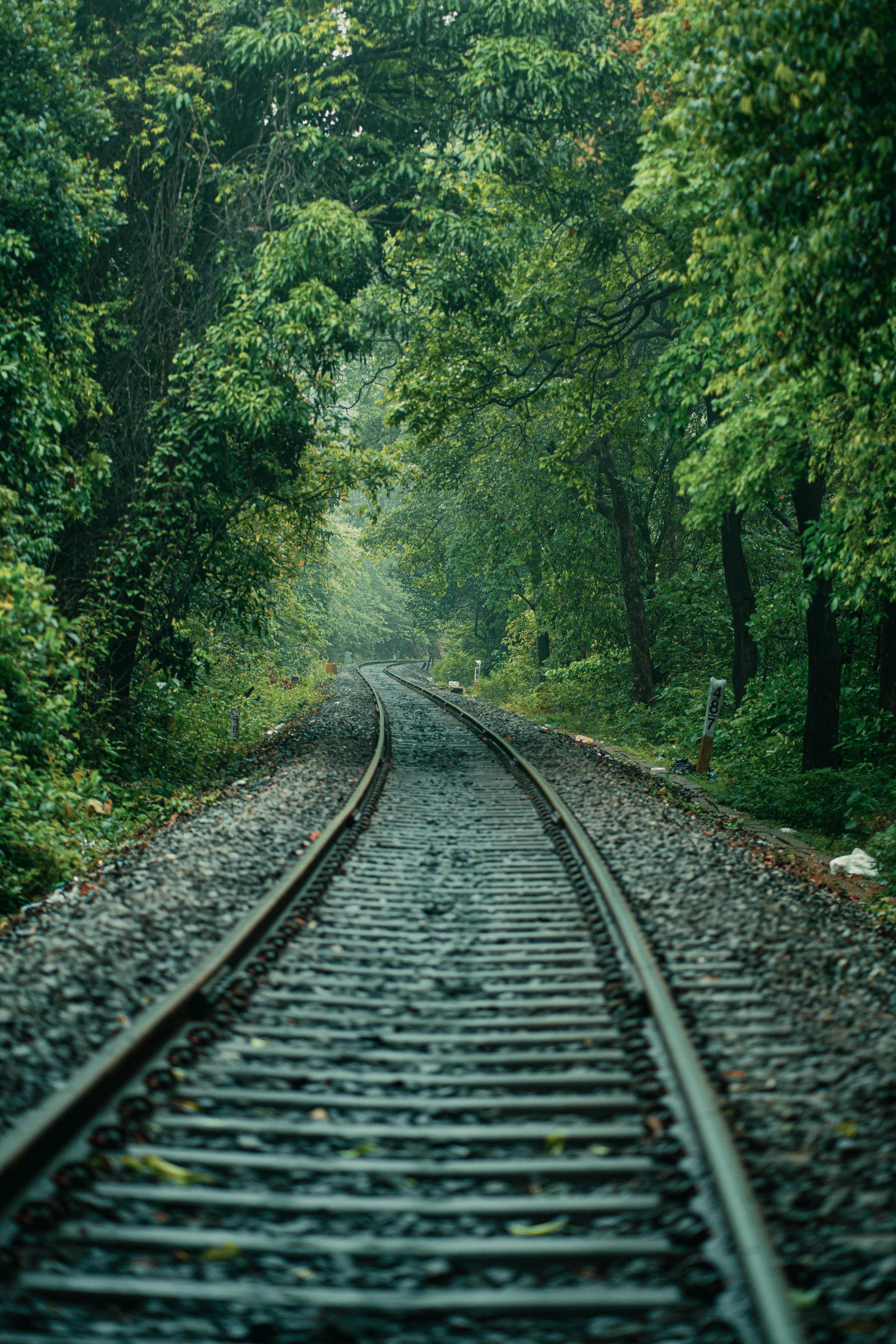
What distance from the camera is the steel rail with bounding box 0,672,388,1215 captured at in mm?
2721

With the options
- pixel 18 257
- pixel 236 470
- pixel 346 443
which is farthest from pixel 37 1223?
pixel 346 443

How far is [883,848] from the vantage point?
826 cm

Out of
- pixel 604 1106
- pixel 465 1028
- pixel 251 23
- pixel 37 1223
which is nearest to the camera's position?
pixel 37 1223

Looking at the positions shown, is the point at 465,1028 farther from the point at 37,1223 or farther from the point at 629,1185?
the point at 37,1223

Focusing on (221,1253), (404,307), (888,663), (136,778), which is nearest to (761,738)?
(888,663)

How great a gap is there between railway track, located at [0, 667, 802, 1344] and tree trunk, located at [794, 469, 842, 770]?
789 cm

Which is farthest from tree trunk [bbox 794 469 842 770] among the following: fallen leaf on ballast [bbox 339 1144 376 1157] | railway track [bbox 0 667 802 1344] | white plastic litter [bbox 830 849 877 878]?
fallen leaf on ballast [bbox 339 1144 376 1157]

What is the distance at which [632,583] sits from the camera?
64.7ft

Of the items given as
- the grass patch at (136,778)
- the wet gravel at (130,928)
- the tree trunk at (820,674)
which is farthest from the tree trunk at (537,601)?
the wet gravel at (130,928)

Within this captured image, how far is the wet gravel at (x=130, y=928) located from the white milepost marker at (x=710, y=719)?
491cm

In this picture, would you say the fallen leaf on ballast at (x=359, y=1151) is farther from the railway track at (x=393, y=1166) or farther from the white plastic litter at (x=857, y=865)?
the white plastic litter at (x=857, y=865)

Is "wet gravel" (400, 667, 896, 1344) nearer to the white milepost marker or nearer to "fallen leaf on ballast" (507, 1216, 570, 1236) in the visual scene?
"fallen leaf on ballast" (507, 1216, 570, 1236)

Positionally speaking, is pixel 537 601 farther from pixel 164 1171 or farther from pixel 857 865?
pixel 164 1171

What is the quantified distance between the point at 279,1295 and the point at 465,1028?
1761 millimetres
